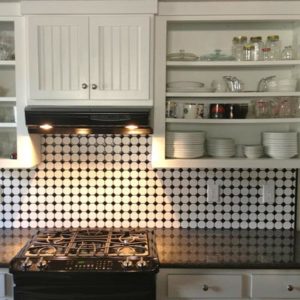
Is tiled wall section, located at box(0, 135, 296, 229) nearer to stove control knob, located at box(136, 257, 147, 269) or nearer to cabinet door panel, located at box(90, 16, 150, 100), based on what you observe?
cabinet door panel, located at box(90, 16, 150, 100)

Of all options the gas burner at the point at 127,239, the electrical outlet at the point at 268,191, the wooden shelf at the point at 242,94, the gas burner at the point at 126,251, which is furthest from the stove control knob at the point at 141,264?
the electrical outlet at the point at 268,191

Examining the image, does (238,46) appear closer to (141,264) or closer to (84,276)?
(141,264)

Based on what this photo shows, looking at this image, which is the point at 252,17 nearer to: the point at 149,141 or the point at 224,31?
the point at 224,31

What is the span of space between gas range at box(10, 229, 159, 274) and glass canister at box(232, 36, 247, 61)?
3.90ft

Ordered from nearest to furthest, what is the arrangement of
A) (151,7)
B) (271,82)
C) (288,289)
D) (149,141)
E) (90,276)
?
1. (90,276)
2. (288,289)
3. (151,7)
4. (271,82)
5. (149,141)

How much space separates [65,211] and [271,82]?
1537 mm

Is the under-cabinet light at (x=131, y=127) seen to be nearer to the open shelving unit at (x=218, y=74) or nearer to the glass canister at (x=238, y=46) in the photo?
the open shelving unit at (x=218, y=74)

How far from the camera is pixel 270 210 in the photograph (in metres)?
2.69

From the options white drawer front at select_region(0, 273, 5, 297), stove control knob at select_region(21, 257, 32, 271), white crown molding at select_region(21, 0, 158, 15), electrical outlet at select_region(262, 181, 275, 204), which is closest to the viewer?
stove control knob at select_region(21, 257, 32, 271)

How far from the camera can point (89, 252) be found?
2.11 metres

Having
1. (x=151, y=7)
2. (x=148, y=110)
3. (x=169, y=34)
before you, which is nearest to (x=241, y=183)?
(x=148, y=110)

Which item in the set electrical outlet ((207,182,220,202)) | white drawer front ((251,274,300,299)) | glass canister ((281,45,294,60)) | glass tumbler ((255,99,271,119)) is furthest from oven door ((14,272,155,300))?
glass canister ((281,45,294,60))

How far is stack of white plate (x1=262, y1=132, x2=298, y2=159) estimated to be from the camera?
2.41 m

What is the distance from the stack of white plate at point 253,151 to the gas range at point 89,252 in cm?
75
